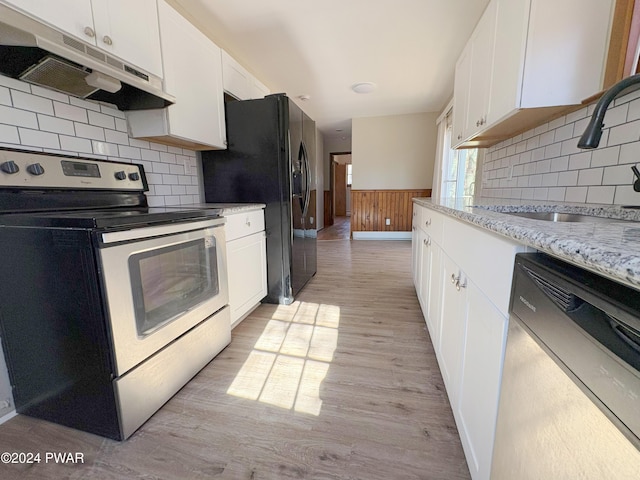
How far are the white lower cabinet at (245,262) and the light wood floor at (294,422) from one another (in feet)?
0.75

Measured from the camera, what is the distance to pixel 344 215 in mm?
9961

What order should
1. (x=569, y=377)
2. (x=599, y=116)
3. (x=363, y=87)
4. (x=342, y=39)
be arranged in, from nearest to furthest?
(x=569, y=377)
(x=599, y=116)
(x=342, y=39)
(x=363, y=87)

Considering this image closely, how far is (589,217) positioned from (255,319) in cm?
199

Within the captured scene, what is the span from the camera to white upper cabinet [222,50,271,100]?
85.0 inches

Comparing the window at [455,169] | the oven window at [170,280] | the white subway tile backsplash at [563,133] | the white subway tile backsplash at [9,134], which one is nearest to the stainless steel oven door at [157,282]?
the oven window at [170,280]

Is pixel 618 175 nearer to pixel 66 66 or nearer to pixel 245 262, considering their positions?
pixel 245 262

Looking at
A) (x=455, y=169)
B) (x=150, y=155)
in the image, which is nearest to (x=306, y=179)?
(x=150, y=155)

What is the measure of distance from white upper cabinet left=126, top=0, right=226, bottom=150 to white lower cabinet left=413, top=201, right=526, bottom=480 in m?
1.67

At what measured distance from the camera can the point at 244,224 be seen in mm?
1924

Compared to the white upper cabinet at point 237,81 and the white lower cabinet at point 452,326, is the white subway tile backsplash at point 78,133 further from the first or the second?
the white lower cabinet at point 452,326

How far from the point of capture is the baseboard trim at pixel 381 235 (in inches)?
209

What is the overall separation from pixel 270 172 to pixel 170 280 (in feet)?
3.89

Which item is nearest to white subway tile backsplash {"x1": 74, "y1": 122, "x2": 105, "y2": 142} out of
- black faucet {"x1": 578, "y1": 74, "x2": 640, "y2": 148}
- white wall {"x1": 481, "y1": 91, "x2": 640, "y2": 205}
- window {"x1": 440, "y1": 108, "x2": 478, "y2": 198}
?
black faucet {"x1": 578, "y1": 74, "x2": 640, "y2": 148}

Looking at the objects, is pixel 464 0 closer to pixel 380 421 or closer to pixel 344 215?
pixel 380 421
